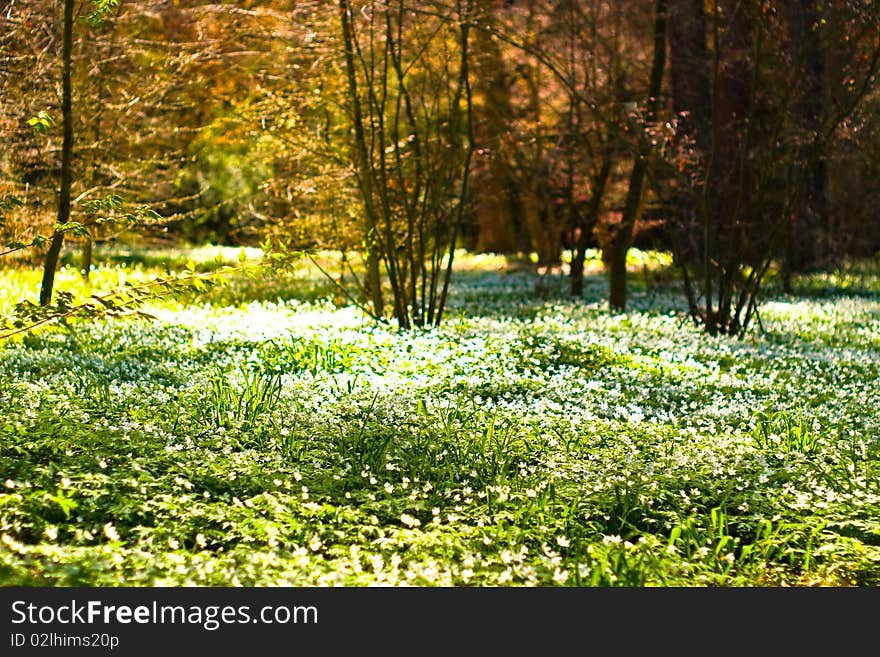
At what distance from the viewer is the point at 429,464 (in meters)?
5.84

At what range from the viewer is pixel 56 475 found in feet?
17.8

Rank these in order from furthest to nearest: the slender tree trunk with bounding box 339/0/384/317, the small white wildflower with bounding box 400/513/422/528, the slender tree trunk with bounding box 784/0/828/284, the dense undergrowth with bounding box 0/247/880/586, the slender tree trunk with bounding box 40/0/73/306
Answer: the slender tree trunk with bounding box 784/0/828/284, the slender tree trunk with bounding box 339/0/384/317, the slender tree trunk with bounding box 40/0/73/306, the small white wildflower with bounding box 400/513/422/528, the dense undergrowth with bounding box 0/247/880/586

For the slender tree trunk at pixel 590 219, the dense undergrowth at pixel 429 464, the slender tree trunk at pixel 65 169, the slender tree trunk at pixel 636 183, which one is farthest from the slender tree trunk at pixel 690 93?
the slender tree trunk at pixel 65 169

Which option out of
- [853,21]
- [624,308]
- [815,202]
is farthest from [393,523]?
[815,202]

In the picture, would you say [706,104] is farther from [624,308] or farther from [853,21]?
[853,21]

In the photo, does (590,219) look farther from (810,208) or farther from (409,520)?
(409,520)

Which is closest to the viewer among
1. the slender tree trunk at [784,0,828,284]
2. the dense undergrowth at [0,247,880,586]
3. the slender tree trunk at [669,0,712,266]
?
the dense undergrowth at [0,247,880,586]

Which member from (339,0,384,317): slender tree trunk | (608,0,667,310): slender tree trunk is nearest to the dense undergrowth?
(339,0,384,317): slender tree trunk

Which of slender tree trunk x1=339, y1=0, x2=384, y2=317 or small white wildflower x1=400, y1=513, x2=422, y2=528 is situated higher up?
slender tree trunk x1=339, y1=0, x2=384, y2=317

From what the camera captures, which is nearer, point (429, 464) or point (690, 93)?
point (429, 464)

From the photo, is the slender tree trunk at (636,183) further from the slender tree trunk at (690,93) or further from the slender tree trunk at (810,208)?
the slender tree trunk at (810,208)

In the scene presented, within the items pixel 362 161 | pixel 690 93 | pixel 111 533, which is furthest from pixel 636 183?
pixel 111 533

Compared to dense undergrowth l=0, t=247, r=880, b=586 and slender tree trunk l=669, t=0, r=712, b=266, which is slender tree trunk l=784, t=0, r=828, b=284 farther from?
dense undergrowth l=0, t=247, r=880, b=586

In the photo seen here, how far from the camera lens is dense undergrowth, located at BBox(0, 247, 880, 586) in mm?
4500
